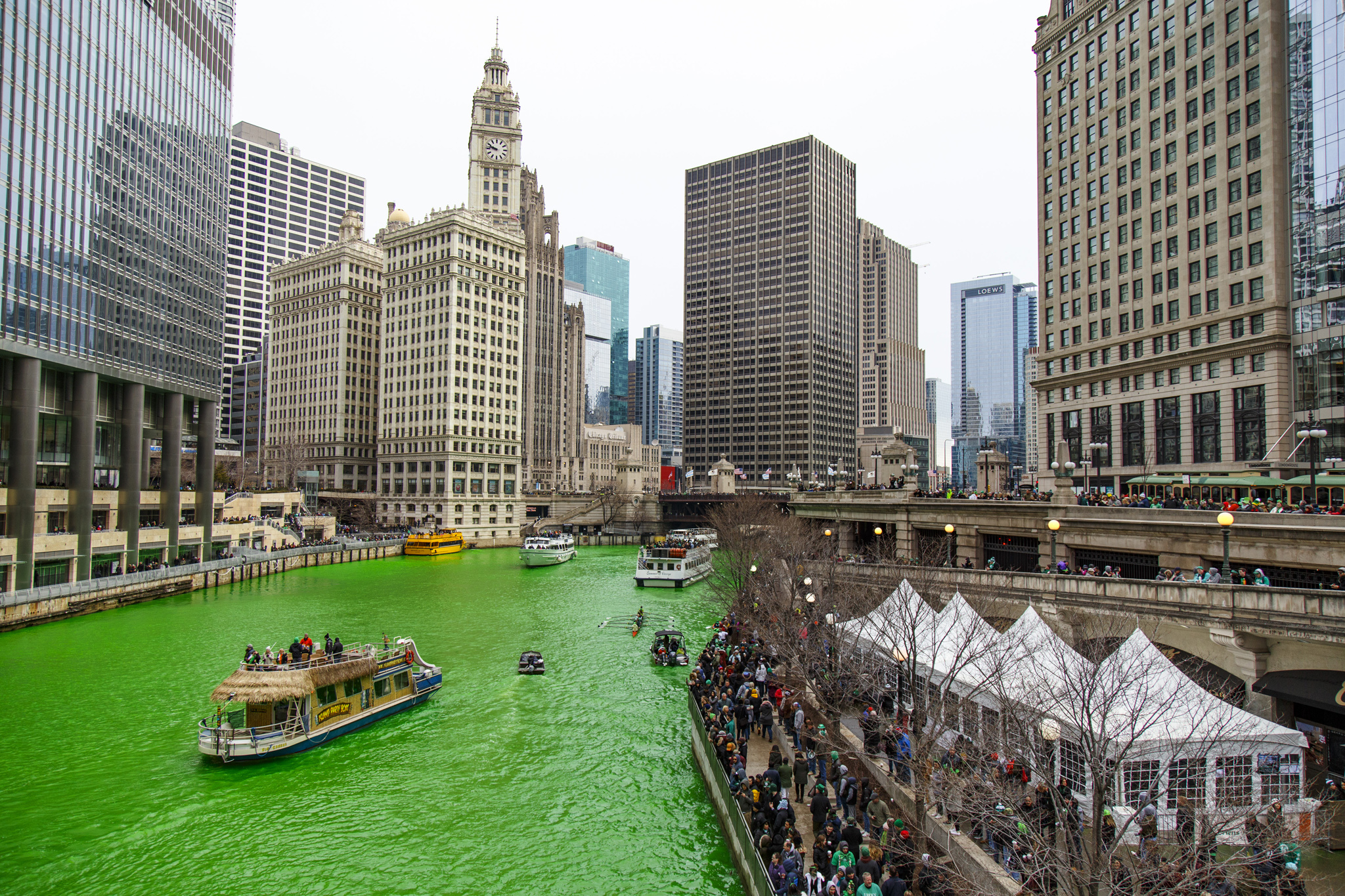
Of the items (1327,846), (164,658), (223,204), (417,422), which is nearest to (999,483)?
(1327,846)

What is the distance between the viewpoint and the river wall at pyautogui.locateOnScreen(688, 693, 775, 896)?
16.2 metres

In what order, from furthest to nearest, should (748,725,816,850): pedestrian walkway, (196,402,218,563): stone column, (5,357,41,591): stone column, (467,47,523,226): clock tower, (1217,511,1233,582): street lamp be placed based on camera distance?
(467,47,523,226): clock tower
(196,402,218,563): stone column
(5,357,41,591): stone column
(1217,511,1233,582): street lamp
(748,725,816,850): pedestrian walkway

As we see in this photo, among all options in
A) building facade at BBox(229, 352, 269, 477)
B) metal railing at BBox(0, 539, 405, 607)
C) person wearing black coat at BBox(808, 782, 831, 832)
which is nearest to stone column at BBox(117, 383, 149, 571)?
metal railing at BBox(0, 539, 405, 607)

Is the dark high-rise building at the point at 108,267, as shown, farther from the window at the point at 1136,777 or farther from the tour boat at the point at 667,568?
the window at the point at 1136,777

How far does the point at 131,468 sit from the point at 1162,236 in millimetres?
83442

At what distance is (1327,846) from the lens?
14.5 meters

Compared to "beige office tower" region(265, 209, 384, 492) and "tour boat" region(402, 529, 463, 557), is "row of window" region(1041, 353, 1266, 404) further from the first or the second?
"beige office tower" region(265, 209, 384, 492)

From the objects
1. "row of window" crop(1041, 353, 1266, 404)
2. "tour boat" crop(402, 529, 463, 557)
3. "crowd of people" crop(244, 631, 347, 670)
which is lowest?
"tour boat" crop(402, 529, 463, 557)

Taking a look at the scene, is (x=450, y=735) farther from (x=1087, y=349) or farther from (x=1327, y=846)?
(x=1087, y=349)

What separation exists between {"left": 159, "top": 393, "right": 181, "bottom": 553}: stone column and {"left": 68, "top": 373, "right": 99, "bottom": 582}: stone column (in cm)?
1058

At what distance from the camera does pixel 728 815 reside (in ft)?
67.6

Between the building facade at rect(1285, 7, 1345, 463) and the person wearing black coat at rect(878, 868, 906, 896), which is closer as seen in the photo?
the person wearing black coat at rect(878, 868, 906, 896)

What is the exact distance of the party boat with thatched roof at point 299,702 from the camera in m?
Result: 26.3

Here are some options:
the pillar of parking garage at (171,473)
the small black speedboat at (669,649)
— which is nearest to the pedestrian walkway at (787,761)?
the small black speedboat at (669,649)
